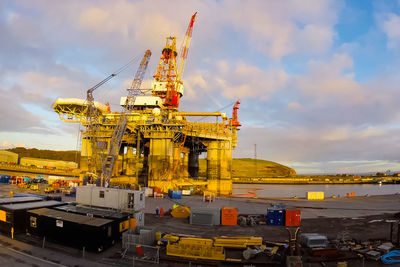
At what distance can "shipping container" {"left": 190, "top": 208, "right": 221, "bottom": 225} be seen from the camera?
28.6 metres

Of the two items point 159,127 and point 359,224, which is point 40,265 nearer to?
point 359,224

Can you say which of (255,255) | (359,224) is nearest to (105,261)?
(255,255)

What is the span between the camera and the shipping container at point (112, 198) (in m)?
25.7

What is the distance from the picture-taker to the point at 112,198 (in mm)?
26422

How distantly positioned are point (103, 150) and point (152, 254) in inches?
2057

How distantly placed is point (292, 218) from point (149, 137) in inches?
1713

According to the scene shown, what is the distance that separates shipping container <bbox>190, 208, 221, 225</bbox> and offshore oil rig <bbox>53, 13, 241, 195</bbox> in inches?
1205

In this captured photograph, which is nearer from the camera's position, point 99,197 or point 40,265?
point 40,265

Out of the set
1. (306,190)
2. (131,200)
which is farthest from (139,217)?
(306,190)

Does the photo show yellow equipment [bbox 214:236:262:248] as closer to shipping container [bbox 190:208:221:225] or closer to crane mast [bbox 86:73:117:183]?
shipping container [bbox 190:208:221:225]

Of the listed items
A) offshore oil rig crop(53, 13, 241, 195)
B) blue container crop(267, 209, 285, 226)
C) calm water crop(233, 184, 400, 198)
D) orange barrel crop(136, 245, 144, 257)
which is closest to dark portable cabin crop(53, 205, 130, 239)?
orange barrel crop(136, 245, 144, 257)

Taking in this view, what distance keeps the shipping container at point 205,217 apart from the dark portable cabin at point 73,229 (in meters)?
9.99

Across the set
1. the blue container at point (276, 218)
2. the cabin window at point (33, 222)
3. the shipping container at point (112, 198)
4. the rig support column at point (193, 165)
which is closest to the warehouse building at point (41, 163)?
the rig support column at point (193, 165)

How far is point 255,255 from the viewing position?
60.0 ft
